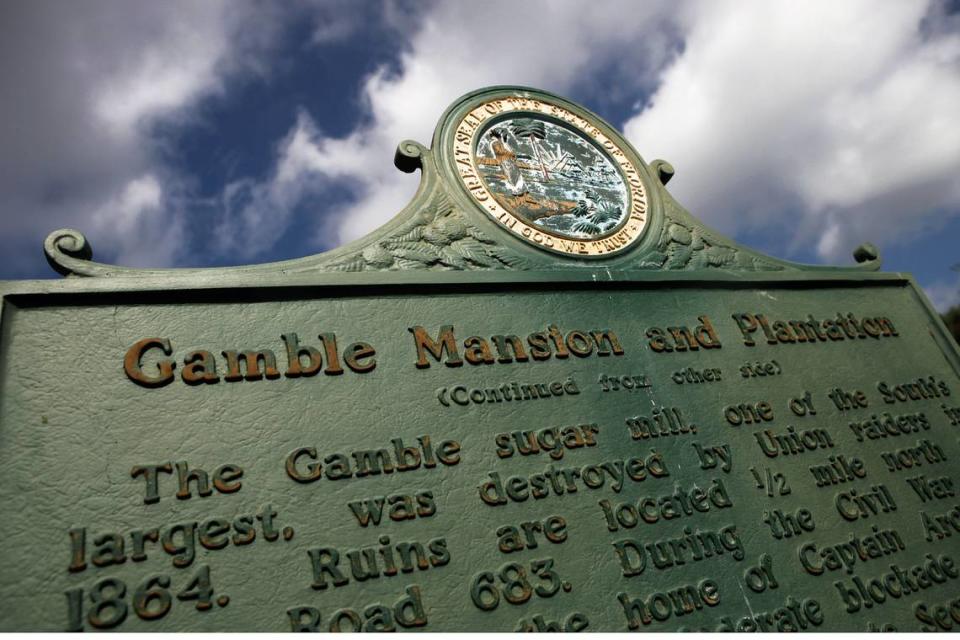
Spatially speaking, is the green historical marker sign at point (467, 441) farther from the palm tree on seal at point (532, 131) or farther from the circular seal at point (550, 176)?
the palm tree on seal at point (532, 131)

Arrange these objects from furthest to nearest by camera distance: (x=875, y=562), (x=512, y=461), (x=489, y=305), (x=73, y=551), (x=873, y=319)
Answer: (x=873, y=319)
(x=489, y=305)
(x=875, y=562)
(x=512, y=461)
(x=73, y=551)

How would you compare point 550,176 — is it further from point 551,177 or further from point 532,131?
point 532,131

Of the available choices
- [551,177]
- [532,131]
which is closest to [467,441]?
[551,177]

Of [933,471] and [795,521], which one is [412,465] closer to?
[795,521]

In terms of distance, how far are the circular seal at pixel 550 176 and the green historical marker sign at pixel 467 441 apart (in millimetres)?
37

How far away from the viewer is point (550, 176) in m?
4.45

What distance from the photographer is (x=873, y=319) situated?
4.55m

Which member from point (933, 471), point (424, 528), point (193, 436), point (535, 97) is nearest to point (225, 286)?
point (193, 436)

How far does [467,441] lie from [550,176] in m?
2.43

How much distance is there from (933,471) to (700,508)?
6.46 feet

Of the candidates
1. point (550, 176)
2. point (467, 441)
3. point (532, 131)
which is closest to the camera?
point (467, 441)

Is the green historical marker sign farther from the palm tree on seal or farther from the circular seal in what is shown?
the palm tree on seal

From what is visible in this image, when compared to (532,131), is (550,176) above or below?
below

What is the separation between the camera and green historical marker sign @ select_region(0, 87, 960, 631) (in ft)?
7.68
